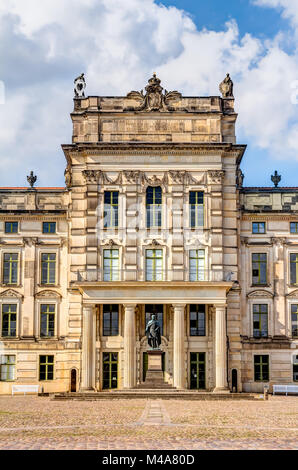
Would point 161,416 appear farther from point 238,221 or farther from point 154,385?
point 238,221

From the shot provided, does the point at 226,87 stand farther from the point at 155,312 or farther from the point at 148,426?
the point at 148,426

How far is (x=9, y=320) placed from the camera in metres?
54.3

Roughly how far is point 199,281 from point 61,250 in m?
10.5

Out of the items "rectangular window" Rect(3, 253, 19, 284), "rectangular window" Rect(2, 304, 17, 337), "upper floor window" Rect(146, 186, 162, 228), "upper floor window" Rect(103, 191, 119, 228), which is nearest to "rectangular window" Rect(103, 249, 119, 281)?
"upper floor window" Rect(103, 191, 119, 228)

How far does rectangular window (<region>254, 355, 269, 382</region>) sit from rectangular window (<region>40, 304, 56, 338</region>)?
13.8m

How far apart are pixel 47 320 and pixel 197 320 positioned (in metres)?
10.3

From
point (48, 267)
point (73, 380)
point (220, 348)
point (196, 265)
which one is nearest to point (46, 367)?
point (73, 380)

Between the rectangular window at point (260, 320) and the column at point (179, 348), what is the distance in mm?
6365

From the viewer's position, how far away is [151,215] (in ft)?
173

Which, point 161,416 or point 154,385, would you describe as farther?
point 154,385

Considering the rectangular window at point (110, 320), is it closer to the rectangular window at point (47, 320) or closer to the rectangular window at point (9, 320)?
the rectangular window at point (47, 320)

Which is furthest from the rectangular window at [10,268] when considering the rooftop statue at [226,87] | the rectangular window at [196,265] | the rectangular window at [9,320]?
the rooftop statue at [226,87]
